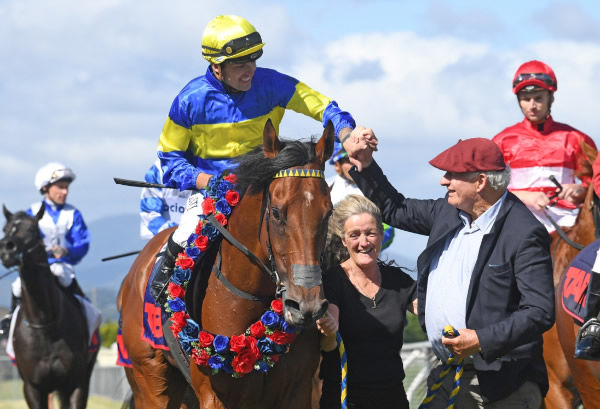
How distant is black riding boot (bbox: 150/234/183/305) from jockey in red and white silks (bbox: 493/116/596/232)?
3.72 meters

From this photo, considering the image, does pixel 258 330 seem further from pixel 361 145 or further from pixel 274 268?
pixel 361 145

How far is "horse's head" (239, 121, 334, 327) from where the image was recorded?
4.84 meters

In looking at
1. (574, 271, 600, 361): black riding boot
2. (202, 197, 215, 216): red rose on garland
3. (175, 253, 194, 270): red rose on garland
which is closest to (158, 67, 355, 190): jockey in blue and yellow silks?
(202, 197, 215, 216): red rose on garland

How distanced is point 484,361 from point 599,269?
4.97 feet

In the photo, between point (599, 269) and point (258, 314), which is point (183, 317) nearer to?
point (258, 314)

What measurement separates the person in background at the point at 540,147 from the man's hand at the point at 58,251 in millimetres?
5628

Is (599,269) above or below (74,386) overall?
above

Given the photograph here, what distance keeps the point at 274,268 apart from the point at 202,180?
1.14 metres

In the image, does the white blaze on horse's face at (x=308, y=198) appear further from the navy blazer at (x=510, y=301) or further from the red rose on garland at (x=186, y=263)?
the red rose on garland at (x=186, y=263)

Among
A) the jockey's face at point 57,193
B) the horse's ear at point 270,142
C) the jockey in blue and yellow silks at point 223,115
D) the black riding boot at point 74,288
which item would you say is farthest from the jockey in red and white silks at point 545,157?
→ the jockey's face at point 57,193

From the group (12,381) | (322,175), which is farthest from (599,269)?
(12,381)

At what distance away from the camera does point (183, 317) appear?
5719 mm

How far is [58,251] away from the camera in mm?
12344

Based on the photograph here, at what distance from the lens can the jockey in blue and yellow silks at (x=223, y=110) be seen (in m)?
6.16
